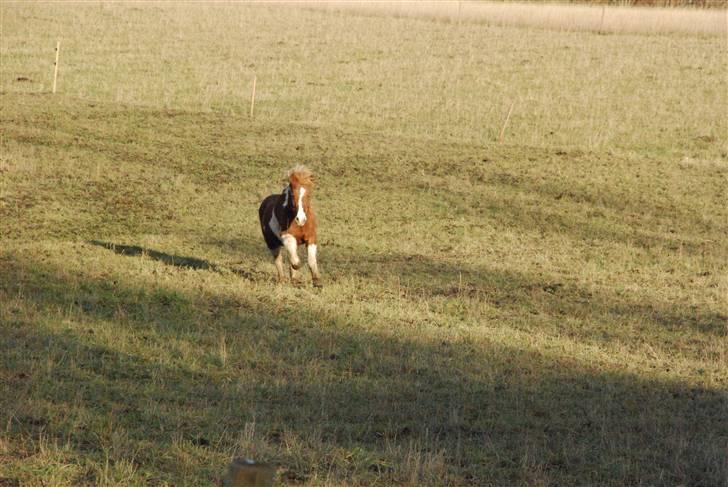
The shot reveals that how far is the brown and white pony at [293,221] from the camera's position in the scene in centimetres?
1708

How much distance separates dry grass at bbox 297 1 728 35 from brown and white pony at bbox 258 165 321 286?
51.4 meters

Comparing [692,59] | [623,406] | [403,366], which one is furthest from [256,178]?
[692,59]

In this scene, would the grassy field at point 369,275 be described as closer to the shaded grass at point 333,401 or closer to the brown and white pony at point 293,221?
the shaded grass at point 333,401

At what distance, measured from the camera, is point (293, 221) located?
17.4 m

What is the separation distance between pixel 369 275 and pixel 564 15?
179ft

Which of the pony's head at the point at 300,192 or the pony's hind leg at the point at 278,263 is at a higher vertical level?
the pony's head at the point at 300,192

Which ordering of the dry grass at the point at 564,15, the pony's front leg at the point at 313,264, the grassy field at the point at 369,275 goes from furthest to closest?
the dry grass at the point at 564,15 → the pony's front leg at the point at 313,264 → the grassy field at the point at 369,275

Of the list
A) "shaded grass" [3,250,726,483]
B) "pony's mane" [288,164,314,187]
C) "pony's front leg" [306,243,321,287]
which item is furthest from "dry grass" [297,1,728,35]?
"shaded grass" [3,250,726,483]

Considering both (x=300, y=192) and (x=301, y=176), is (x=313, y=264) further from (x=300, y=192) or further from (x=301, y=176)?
(x=301, y=176)

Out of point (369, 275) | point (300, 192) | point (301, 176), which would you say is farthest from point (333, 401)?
point (369, 275)

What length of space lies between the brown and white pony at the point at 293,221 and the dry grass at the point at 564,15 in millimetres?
51411

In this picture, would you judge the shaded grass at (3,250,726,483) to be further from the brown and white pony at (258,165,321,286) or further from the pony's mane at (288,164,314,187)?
the pony's mane at (288,164,314,187)

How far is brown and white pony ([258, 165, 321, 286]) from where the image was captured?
56.0ft

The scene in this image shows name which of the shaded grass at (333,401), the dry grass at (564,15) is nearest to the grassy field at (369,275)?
the shaded grass at (333,401)
